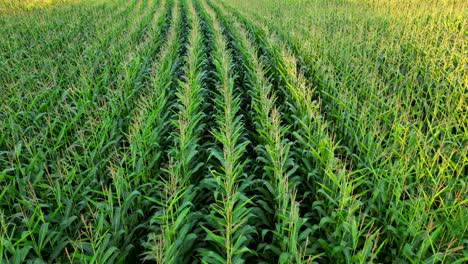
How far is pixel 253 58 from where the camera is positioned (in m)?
5.38

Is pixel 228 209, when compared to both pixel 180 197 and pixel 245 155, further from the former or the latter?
pixel 245 155

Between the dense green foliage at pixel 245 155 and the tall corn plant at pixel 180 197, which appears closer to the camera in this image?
the tall corn plant at pixel 180 197

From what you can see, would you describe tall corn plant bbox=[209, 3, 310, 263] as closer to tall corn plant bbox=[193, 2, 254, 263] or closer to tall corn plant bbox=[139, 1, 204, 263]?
tall corn plant bbox=[193, 2, 254, 263]

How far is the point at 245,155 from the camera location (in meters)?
3.92

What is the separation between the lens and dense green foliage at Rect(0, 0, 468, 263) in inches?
85.1

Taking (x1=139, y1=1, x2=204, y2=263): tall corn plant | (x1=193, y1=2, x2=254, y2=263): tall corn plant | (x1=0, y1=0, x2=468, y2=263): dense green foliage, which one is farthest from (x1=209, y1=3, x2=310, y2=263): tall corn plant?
(x1=139, y1=1, x2=204, y2=263): tall corn plant

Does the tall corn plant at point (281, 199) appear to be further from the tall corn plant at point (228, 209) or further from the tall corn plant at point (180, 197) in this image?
the tall corn plant at point (180, 197)

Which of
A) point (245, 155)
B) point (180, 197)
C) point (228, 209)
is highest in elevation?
point (228, 209)

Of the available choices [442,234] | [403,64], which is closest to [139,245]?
[442,234]

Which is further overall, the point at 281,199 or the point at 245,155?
the point at 245,155

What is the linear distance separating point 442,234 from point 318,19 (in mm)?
7049

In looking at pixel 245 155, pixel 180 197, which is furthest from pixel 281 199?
pixel 245 155

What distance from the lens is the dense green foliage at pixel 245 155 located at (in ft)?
7.09

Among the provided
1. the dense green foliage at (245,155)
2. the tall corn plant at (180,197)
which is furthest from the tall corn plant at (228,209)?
the tall corn plant at (180,197)
